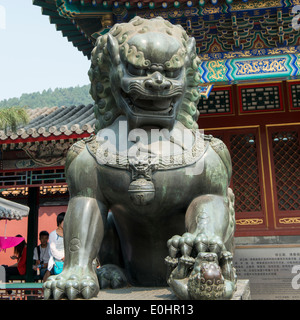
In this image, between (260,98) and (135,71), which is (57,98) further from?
(135,71)

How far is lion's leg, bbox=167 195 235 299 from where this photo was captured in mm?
1405

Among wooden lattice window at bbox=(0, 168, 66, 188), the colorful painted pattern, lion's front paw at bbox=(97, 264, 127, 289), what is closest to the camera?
lion's front paw at bbox=(97, 264, 127, 289)

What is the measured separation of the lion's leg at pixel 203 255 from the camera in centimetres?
141

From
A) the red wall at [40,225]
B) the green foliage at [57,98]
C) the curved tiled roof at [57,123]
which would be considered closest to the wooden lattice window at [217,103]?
the curved tiled roof at [57,123]

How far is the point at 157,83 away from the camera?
5.30 feet

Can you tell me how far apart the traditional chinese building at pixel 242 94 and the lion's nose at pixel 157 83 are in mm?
4411

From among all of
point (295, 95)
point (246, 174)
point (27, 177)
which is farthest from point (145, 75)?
point (27, 177)

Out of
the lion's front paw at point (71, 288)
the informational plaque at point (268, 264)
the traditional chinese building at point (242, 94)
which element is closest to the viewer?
the lion's front paw at point (71, 288)

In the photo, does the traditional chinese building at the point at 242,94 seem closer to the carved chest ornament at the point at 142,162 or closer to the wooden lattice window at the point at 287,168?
the wooden lattice window at the point at 287,168

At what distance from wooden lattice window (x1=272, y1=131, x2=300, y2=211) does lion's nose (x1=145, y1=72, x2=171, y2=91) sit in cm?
585

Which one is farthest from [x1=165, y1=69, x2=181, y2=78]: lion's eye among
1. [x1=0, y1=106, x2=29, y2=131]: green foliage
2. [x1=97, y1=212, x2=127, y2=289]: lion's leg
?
[x1=0, y1=106, x2=29, y2=131]: green foliage

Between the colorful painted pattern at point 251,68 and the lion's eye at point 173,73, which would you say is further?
the colorful painted pattern at point 251,68

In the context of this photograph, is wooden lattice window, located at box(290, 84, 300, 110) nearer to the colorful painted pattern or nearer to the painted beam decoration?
the colorful painted pattern

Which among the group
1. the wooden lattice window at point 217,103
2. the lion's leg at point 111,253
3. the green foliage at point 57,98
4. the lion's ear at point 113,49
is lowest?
the lion's leg at point 111,253
